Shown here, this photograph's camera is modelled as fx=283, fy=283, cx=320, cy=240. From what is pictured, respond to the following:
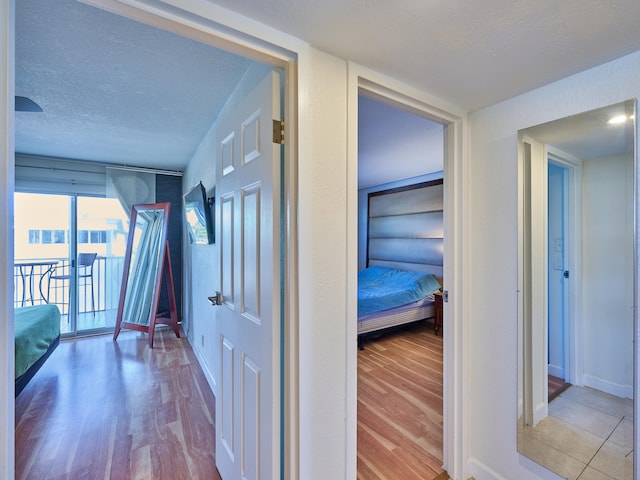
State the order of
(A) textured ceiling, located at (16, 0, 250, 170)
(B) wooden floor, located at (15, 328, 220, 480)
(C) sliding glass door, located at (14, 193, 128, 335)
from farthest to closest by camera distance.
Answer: (C) sliding glass door, located at (14, 193, 128, 335) → (B) wooden floor, located at (15, 328, 220, 480) → (A) textured ceiling, located at (16, 0, 250, 170)

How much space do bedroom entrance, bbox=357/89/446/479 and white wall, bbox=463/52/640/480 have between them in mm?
271

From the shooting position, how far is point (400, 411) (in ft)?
7.14

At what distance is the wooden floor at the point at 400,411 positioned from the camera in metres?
1.66

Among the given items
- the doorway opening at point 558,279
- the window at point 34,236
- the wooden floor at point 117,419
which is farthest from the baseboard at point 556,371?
the window at point 34,236

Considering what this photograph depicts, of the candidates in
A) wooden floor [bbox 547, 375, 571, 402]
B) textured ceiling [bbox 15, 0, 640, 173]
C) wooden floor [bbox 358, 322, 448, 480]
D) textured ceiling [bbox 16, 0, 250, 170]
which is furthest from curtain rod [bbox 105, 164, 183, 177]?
wooden floor [bbox 547, 375, 571, 402]

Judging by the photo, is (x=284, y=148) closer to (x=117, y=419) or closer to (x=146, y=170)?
(x=117, y=419)

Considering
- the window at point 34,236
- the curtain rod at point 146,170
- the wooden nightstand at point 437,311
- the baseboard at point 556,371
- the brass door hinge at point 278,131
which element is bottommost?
the wooden nightstand at point 437,311

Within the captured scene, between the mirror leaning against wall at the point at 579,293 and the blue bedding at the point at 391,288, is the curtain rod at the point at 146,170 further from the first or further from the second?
the mirror leaning against wall at the point at 579,293

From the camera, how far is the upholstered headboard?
13.4 feet

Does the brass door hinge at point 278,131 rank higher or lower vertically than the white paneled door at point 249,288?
higher

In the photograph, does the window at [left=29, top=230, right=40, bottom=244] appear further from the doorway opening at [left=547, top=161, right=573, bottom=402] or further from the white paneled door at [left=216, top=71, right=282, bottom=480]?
the doorway opening at [left=547, top=161, right=573, bottom=402]

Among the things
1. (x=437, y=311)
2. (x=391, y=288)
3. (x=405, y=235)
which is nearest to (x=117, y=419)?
(x=391, y=288)

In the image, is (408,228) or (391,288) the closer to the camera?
(391,288)

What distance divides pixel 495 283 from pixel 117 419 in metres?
2.70
